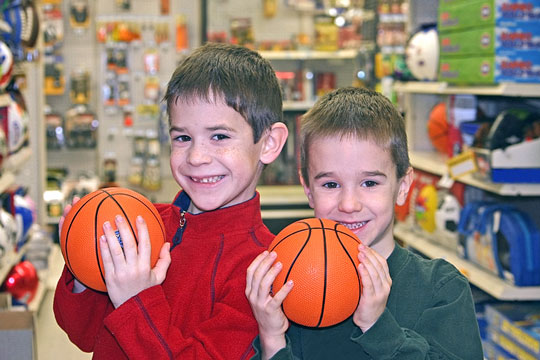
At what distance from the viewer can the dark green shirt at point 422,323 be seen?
72.7 inches

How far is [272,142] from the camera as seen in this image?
2.05 meters

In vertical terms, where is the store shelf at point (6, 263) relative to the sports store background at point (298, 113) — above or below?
below

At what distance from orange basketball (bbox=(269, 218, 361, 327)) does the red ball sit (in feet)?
11.0

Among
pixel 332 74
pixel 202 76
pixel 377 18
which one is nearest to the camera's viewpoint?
pixel 202 76

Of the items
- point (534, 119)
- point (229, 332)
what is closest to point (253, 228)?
point (229, 332)

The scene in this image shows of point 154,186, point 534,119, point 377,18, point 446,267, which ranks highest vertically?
point 377,18

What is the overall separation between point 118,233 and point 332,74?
20.5 ft

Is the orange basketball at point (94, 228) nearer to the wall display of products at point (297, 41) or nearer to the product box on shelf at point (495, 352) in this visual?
the product box on shelf at point (495, 352)

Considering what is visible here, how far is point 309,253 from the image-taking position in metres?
1.74

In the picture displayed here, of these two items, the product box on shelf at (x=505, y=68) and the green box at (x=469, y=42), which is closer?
the product box on shelf at (x=505, y=68)

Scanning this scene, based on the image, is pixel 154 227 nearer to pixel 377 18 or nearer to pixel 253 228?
pixel 253 228

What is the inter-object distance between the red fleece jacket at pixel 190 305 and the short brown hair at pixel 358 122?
240 millimetres

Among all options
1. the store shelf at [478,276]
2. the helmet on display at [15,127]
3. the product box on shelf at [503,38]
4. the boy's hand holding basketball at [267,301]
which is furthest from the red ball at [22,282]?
the boy's hand holding basketball at [267,301]

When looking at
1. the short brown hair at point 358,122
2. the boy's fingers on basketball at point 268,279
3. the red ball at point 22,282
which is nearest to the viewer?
the boy's fingers on basketball at point 268,279
